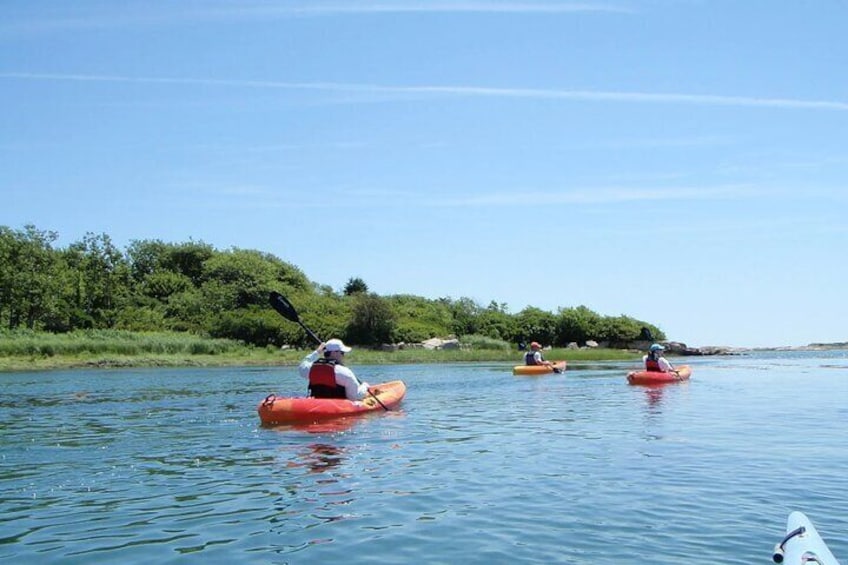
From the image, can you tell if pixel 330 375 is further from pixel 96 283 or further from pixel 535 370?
pixel 96 283

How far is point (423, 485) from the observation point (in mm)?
8258

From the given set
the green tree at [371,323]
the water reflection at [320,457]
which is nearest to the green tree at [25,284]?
the green tree at [371,323]

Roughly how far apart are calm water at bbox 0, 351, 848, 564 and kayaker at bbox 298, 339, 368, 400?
0.75 m

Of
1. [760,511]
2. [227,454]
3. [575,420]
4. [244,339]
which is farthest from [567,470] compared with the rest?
[244,339]

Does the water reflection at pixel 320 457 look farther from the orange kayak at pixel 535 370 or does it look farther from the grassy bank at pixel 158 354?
the grassy bank at pixel 158 354

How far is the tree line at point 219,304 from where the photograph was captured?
153 ft

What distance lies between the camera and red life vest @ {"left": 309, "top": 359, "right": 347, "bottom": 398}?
45.7 ft

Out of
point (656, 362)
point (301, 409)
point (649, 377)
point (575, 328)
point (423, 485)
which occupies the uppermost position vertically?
point (575, 328)

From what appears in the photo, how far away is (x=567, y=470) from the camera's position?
9.06 meters

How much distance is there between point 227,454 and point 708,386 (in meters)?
17.5

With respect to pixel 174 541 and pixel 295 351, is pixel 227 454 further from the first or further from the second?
pixel 295 351

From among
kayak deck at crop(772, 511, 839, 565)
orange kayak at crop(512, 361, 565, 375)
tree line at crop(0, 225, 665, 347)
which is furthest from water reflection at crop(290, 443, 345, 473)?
tree line at crop(0, 225, 665, 347)

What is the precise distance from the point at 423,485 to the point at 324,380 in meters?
5.99

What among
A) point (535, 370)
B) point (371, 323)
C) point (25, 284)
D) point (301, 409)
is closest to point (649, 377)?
point (535, 370)
